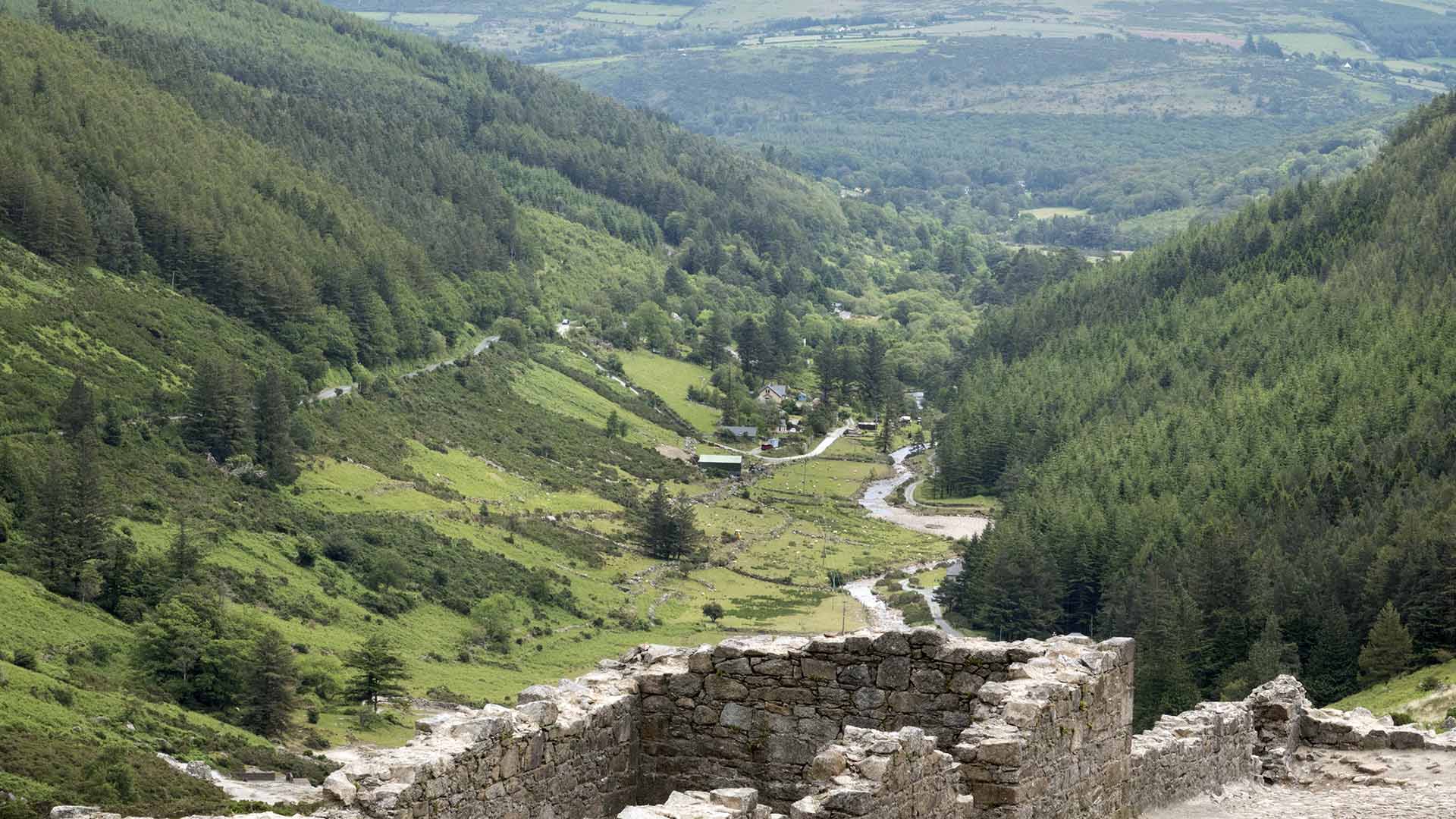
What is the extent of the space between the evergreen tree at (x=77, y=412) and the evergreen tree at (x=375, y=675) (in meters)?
44.6

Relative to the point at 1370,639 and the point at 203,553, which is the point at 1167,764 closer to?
the point at 1370,639

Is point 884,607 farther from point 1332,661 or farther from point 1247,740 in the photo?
point 1247,740

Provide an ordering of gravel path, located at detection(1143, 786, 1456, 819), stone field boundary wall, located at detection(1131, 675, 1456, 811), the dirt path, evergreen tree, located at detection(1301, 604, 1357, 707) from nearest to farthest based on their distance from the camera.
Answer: gravel path, located at detection(1143, 786, 1456, 819) → stone field boundary wall, located at detection(1131, 675, 1456, 811) → evergreen tree, located at detection(1301, 604, 1357, 707) → the dirt path

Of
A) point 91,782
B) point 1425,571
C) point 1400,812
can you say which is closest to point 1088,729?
point 1400,812

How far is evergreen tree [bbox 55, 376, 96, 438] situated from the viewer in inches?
7042

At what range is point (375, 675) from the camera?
5492 inches

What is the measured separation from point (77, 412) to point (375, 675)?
53329mm

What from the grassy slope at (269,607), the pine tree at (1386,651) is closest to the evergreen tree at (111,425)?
the grassy slope at (269,607)

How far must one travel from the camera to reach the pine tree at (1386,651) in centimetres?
11962

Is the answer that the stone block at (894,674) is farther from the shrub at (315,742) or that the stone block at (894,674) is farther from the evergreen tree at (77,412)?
the evergreen tree at (77,412)

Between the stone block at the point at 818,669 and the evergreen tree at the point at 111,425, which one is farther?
the evergreen tree at the point at 111,425

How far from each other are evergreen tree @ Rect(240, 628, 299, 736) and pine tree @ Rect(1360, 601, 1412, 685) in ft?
209

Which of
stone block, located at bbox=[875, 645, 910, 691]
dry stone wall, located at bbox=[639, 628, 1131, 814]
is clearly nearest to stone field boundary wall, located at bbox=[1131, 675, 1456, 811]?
dry stone wall, located at bbox=[639, 628, 1131, 814]

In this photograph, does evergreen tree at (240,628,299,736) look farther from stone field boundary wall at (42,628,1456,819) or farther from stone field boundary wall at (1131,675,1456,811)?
stone field boundary wall at (42,628,1456,819)
